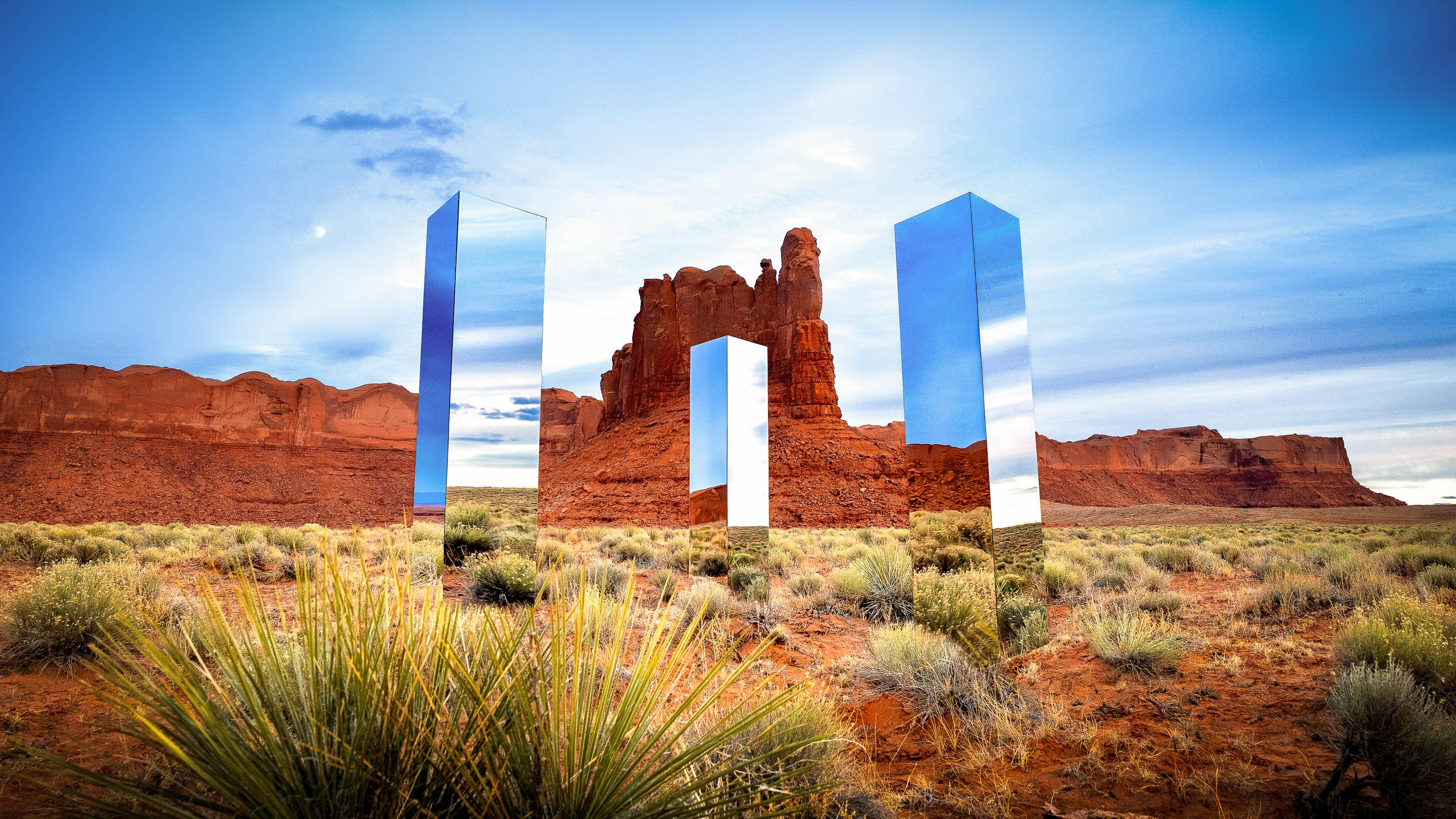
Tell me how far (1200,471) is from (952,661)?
6532cm

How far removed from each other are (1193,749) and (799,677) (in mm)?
3031

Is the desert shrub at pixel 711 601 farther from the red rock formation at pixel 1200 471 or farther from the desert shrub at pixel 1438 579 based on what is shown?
the red rock formation at pixel 1200 471

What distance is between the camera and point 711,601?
311 inches

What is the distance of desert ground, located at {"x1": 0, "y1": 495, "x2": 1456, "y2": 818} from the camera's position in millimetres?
3488

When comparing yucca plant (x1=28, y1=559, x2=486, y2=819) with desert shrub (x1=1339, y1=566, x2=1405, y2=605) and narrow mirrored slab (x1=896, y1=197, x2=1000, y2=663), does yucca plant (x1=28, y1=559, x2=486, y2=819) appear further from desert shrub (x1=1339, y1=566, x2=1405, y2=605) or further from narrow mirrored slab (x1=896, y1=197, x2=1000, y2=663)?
desert shrub (x1=1339, y1=566, x2=1405, y2=605)

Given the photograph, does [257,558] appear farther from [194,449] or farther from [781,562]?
[194,449]

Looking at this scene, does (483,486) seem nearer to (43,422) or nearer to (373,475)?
(373,475)

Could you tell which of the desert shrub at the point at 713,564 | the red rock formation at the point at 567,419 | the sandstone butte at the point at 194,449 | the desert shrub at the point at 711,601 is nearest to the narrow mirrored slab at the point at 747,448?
the desert shrub at the point at 713,564

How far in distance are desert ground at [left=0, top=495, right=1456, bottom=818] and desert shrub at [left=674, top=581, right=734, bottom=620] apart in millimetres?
40

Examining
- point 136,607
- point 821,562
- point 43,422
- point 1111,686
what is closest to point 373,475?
point 43,422

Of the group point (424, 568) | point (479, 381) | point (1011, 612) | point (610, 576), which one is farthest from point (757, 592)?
point (479, 381)

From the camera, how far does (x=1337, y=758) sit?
13.8 ft

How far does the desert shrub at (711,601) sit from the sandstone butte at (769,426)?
2467cm

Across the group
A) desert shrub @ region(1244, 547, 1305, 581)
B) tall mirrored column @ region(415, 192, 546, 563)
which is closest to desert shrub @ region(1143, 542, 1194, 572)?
desert shrub @ region(1244, 547, 1305, 581)
